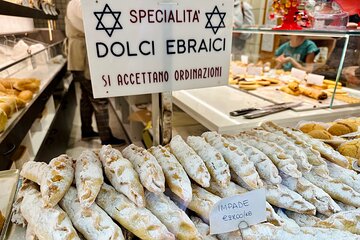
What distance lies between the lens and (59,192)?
0.61 m

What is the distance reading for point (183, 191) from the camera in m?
0.64

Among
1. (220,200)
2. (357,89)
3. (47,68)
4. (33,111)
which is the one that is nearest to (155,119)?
(220,200)

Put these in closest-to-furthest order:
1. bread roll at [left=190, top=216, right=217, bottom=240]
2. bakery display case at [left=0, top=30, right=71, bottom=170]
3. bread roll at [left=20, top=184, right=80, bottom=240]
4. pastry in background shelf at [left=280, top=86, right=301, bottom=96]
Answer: bread roll at [left=20, top=184, right=80, bottom=240]
bread roll at [left=190, top=216, right=217, bottom=240]
bakery display case at [left=0, top=30, right=71, bottom=170]
pastry in background shelf at [left=280, top=86, right=301, bottom=96]

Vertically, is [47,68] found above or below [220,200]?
below

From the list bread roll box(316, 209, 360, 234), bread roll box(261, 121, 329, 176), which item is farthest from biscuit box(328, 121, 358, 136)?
bread roll box(316, 209, 360, 234)

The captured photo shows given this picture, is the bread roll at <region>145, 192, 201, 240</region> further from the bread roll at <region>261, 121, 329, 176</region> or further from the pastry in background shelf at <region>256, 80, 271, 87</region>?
the pastry in background shelf at <region>256, 80, 271, 87</region>

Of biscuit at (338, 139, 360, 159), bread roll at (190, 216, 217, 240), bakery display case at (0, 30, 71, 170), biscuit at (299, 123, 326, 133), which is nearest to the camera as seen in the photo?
bread roll at (190, 216, 217, 240)

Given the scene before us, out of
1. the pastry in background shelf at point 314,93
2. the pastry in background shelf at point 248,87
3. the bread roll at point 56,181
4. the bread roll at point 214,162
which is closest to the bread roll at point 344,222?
the bread roll at point 214,162

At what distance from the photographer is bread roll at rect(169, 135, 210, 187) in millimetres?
676

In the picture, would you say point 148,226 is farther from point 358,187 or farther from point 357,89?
point 357,89

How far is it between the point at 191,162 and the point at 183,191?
0.09 metres

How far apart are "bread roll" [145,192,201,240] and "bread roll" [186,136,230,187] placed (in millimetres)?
132

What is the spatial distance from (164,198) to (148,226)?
0.34 feet

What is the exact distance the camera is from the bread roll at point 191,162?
676mm
